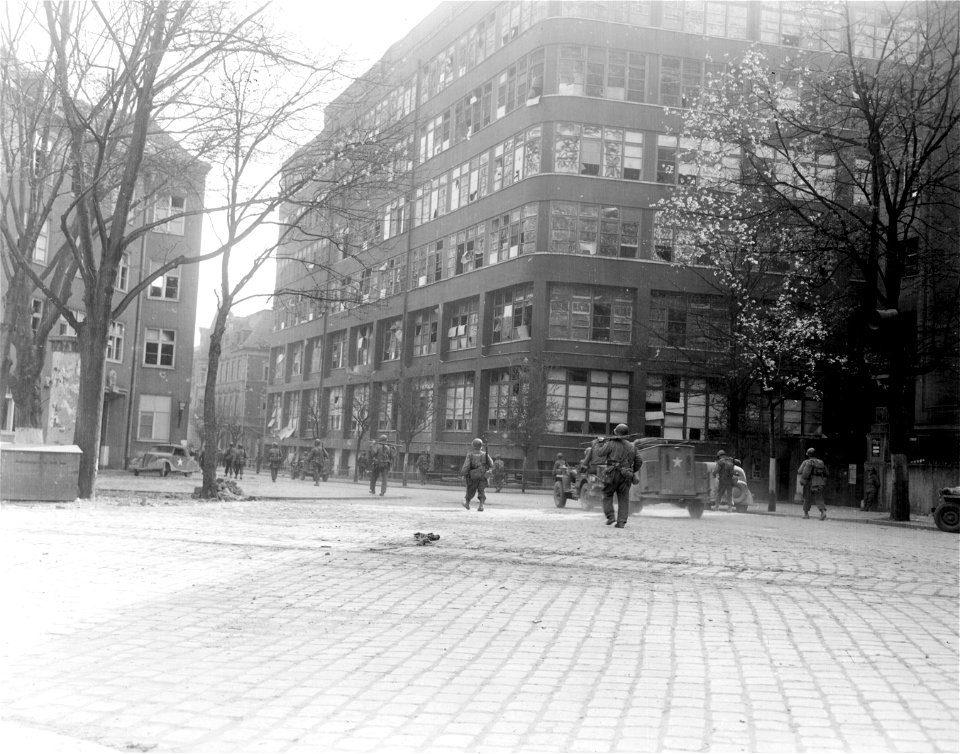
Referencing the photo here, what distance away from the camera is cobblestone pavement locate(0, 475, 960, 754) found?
185 inches

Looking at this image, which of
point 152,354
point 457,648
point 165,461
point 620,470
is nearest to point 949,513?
point 620,470

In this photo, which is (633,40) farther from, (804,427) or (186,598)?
(186,598)

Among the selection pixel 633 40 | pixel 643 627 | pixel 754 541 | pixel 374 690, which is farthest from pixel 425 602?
pixel 633 40

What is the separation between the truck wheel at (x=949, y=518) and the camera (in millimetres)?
23375

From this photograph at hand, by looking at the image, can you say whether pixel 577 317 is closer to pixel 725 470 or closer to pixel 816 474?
pixel 725 470

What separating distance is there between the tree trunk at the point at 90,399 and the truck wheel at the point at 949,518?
18724 mm

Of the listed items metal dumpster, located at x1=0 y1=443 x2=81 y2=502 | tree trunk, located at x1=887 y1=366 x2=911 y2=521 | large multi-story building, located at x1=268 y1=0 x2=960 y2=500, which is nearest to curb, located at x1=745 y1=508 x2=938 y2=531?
tree trunk, located at x1=887 y1=366 x2=911 y2=521

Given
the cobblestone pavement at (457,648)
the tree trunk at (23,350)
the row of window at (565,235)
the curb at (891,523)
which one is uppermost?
the row of window at (565,235)

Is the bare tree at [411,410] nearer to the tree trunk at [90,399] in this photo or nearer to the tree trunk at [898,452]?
the tree trunk at [898,452]

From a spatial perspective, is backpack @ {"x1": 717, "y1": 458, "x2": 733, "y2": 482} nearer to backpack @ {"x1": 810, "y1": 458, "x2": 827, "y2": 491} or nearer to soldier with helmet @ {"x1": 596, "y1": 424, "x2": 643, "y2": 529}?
backpack @ {"x1": 810, "y1": 458, "x2": 827, "y2": 491}

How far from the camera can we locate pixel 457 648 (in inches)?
258

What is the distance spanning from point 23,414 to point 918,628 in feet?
61.2

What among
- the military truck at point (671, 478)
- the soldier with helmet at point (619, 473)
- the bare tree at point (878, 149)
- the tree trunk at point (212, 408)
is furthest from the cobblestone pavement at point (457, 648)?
the bare tree at point (878, 149)

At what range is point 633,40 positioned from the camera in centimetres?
5034
